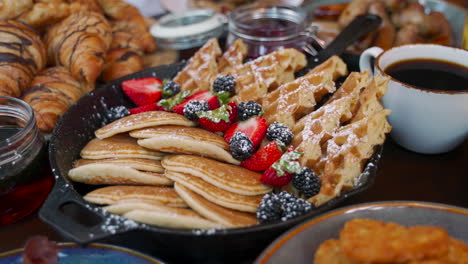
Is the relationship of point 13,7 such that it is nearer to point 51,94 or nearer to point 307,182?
point 51,94

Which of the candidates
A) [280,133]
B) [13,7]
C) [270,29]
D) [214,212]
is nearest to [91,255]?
[214,212]

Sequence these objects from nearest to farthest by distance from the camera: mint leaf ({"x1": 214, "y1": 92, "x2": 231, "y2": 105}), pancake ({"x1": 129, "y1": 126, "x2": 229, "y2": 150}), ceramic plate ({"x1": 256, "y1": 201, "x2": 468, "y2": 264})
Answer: ceramic plate ({"x1": 256, "y1": 201, "x2": 468, "y2": 264}) → pancake ({"x1": 129, "y1": 126, "x2": 229, "y2": 150}) → mint leaf ({"x1": 214, "y1": 92, "x2": 231, "y2": 105})

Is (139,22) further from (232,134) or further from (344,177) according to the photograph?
(344,177)

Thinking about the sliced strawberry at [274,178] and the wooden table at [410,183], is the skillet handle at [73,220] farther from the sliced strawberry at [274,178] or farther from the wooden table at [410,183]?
the sliced strawberry at [274,178]

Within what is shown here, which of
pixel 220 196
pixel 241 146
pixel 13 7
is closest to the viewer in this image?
pixel 220 196

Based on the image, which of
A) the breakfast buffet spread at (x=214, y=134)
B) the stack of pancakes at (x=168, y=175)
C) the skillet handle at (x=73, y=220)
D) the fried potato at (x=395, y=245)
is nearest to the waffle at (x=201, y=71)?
the breakfast buffet spread at (x=214, y=134)

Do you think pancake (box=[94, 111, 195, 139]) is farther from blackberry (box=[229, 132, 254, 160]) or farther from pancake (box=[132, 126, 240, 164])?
blackberry (box=[229, 132, 254, 160])

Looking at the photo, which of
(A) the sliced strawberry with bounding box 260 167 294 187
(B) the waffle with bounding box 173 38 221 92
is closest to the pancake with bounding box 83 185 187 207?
(A) the sliced strawberry with bounding box 260 167 294 187
